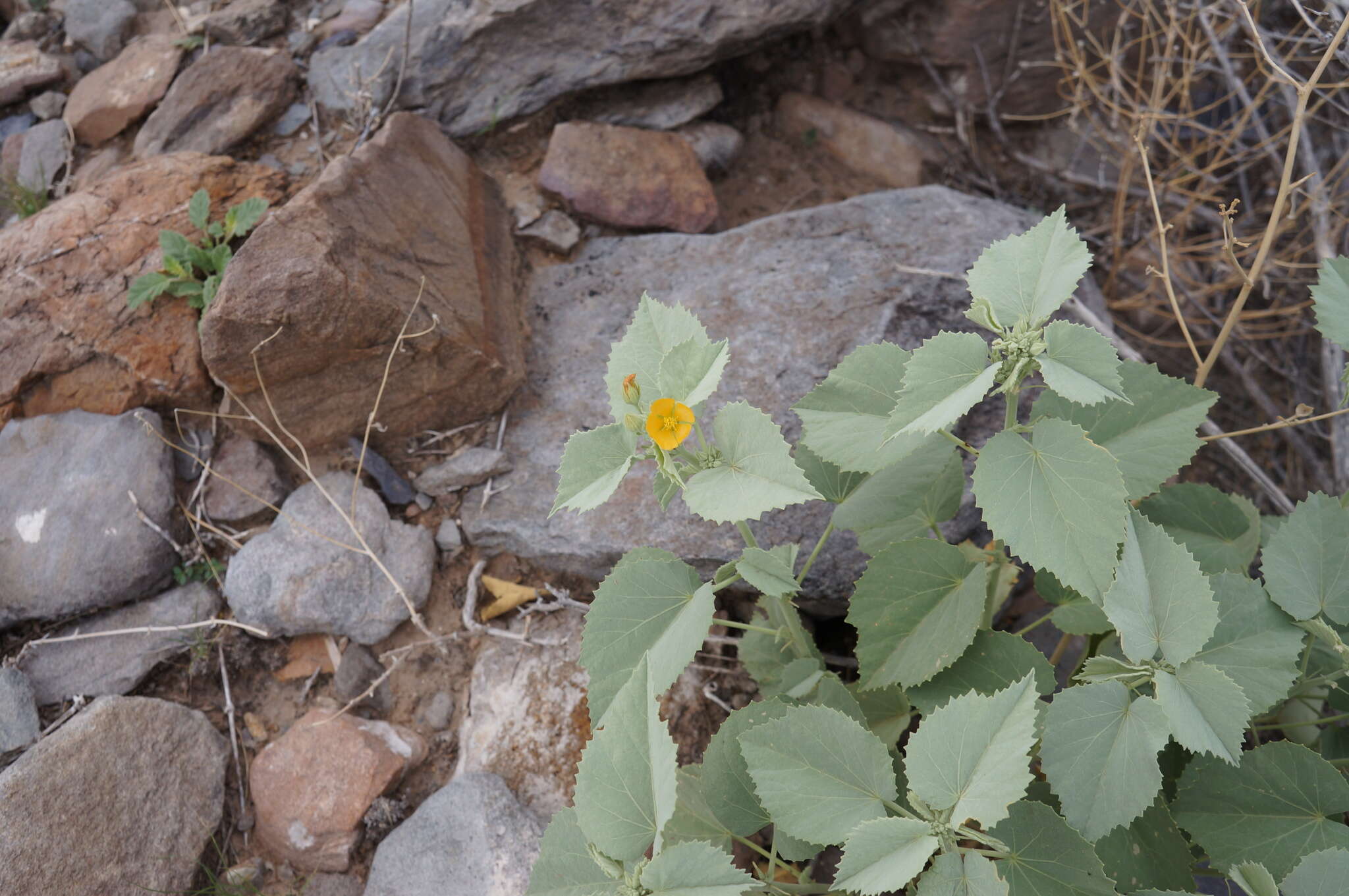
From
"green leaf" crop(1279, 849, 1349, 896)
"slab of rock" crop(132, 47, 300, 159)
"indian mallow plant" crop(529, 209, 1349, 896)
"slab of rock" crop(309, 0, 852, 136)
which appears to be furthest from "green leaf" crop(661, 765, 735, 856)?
"slab of rock" crop(132, 47, 300, 159)

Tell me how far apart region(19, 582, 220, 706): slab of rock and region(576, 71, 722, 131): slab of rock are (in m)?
1.89

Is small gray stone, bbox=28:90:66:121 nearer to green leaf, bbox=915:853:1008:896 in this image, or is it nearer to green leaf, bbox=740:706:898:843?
green leaf, bbox=740:706:898:843

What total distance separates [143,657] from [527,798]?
937mm

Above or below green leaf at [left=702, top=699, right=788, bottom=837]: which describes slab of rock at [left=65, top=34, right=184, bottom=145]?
above

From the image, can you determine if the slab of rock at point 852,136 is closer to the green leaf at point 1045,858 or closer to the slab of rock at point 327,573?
the slab of rock at point 327,573

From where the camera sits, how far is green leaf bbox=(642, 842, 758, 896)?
1.10 metres

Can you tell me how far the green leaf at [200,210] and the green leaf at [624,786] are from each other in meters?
1.84

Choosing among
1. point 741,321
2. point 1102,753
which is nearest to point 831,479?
point 1102,753

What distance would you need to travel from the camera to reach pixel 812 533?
2.05m

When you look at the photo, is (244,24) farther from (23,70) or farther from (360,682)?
(360,682)

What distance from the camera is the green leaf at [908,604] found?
150cm

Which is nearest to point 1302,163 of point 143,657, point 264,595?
point 264,595

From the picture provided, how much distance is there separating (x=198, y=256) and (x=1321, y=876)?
2494 millimetres

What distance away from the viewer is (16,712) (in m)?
1.89
